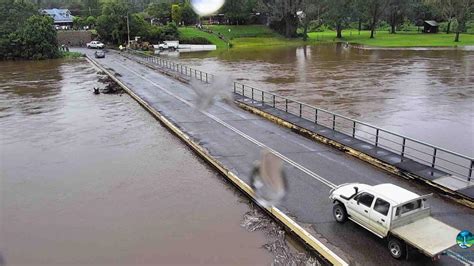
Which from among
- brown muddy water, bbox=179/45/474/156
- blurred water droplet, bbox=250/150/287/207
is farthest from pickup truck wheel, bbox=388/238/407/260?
brown muddy water, bbox=179/45/474/156

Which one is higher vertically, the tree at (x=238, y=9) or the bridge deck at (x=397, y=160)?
the tree at (x=238, y=9)

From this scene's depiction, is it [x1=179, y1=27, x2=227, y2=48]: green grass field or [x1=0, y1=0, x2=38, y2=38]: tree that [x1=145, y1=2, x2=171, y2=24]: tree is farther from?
[x1=0, y1=0, x2=38, y2=38]: tree

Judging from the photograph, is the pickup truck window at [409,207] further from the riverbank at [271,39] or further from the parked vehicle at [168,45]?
the parked vehicle at [168,45]

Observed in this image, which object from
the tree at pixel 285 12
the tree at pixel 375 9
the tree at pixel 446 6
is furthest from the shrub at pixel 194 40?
the tree at pixel 446 6

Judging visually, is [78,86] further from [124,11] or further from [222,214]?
[124,11]

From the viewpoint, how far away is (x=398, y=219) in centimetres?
1067

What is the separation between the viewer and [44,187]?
1689cm

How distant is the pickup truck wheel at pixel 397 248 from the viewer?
10.3 m

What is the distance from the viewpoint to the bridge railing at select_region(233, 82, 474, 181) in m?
16.3

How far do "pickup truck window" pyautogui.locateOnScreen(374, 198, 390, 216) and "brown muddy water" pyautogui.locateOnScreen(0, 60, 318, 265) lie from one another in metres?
2.26

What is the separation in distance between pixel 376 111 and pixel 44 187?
67.3ft

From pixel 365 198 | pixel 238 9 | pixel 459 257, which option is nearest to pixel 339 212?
pixel 365 198

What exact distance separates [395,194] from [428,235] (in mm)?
1350

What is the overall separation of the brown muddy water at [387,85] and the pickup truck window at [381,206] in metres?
10.6
